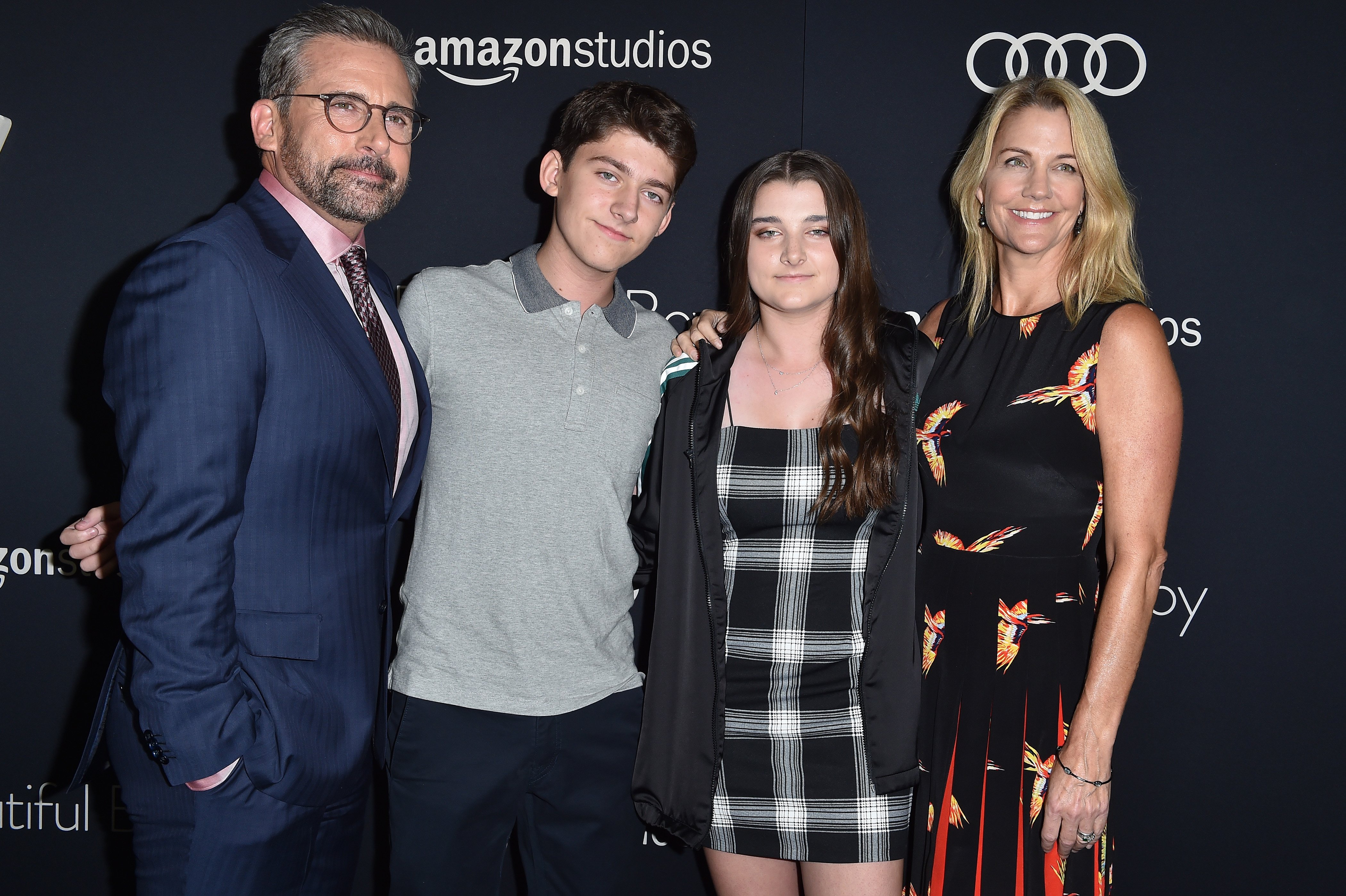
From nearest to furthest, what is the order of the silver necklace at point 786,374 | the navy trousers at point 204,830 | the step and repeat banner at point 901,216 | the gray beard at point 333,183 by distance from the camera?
the navy trousers at point 204,830
the gray beard at point 333,183
the silver necklace at point 786,374
the step and repeat banner at point 901,216

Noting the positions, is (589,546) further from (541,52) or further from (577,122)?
(541,52)

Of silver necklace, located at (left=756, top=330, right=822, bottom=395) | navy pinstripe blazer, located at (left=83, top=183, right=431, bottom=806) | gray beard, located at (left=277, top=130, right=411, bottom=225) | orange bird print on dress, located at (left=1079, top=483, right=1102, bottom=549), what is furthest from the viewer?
silver necklace, located at (left=756, top=330, right=822, bottom=395)

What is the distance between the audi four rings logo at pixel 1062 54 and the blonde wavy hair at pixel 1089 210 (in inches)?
23.8

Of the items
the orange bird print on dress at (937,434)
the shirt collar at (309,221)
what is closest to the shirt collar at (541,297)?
the shirt collar at (309,221)

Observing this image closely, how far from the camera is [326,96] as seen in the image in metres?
1.74

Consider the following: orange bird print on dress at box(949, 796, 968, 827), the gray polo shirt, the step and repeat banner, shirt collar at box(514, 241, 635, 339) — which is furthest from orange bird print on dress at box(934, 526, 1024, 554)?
the step and repeat banner

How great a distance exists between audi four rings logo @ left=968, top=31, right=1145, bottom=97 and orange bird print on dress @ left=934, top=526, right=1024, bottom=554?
152 cm

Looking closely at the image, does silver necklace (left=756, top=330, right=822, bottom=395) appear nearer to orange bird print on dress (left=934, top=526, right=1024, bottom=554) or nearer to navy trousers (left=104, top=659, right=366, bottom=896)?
orange bird print on dress (left=934, top=526, right=1024, bottom=554)

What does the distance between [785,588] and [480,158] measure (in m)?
1.69

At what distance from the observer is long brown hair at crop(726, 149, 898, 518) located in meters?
1.95

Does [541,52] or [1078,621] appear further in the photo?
[541,52]

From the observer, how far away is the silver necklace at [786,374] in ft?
6.98

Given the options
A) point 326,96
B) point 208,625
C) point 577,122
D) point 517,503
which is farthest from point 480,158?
point 208,625

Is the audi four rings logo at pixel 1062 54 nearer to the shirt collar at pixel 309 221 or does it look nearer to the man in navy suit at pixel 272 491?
the man in navy suit at pixel 272 491
